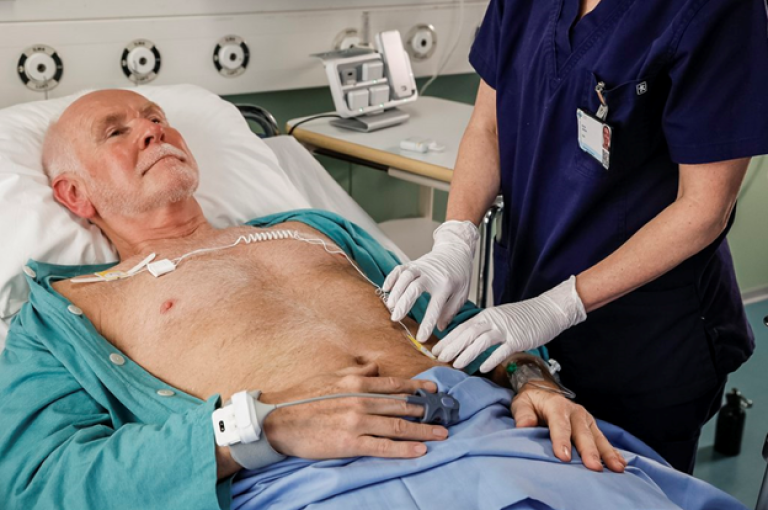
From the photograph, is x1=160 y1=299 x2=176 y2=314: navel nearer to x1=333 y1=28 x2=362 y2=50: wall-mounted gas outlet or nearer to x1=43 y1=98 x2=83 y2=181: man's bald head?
x1=43 y1=98 x2=83 y2=181: man's bald head

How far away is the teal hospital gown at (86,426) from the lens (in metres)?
1.27

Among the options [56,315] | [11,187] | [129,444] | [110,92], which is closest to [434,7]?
[110,92]

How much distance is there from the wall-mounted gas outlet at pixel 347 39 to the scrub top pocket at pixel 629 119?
4.98ft

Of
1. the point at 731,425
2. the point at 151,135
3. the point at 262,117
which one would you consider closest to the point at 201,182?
the point at 151,135

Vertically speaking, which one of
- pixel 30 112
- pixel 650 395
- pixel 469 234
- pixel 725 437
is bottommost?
pixel 725 437

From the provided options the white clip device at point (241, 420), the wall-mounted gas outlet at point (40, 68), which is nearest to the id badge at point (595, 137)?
the white clip device at point (241, 420)

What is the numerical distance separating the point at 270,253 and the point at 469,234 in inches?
18.2

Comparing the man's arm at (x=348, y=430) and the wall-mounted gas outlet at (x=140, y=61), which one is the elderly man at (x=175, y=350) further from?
the wall-mounted gas outlet at (x=140, y=61)

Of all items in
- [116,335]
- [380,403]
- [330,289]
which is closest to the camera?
[380,403]

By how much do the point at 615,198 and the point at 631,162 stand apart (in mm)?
87

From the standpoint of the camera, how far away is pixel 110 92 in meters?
1.98

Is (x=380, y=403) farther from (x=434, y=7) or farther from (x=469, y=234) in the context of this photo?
(x=434, y=7)

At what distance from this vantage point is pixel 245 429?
1209mm

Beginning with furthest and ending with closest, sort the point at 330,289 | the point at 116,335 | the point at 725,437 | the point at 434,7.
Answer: the point at 434,7
the point at 725,437
the point at 330,289
the point at 116,335
